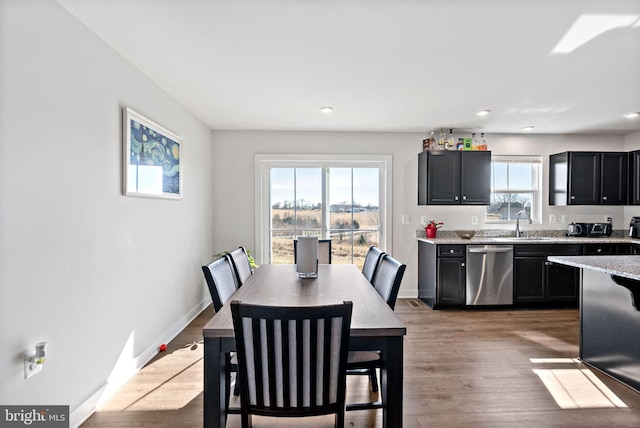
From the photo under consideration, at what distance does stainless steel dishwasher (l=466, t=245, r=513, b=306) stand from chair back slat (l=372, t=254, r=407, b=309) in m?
2.28

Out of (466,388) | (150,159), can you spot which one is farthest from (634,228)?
(150,159)

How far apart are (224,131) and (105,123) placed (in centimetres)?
252

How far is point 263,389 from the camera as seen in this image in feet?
4.20

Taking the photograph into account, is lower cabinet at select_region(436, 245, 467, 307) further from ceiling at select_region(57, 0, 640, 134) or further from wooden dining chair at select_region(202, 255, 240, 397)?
wooden dining chair at select_region(202, 255, 240, 397)

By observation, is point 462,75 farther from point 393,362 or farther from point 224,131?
point 224,131

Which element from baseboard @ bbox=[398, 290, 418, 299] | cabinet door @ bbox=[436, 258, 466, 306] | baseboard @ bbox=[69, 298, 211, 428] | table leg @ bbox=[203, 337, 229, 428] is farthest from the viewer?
baseboard @ bbox=[398, 290, 418, 299]

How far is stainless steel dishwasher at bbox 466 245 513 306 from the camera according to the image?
4.21 m

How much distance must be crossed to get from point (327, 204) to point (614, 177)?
3920 mm

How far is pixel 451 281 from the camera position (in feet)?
13.8

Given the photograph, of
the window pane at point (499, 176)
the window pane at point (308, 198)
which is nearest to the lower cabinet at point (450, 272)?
the window pane at point (499, 176)

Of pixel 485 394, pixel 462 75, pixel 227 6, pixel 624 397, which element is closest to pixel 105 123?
pixel 227 6

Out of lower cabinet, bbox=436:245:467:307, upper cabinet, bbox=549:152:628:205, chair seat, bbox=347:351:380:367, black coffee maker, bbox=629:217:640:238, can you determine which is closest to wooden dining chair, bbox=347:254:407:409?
chair seat, bbox=347:351:380:367

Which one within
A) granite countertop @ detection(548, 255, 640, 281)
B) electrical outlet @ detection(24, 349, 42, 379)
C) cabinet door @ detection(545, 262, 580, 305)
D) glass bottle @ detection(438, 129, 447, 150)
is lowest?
cabinet door @ detection(545, 262, 580, 305)

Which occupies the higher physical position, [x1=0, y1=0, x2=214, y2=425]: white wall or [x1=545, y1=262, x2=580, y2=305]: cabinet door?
[x1=0, y1=0, x2=214, y2=425]: white wall
